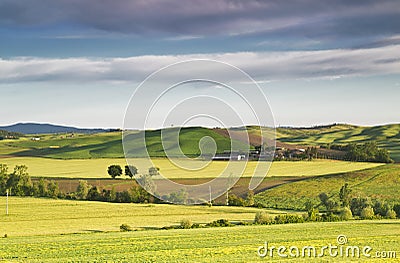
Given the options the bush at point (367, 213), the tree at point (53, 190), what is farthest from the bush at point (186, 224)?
the tree at point (53, 190)

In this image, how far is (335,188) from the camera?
84562 mm

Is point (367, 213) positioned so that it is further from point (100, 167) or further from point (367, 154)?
point (367, 154)

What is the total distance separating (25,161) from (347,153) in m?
67.0

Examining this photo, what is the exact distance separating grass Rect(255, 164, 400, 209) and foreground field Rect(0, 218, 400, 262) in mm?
33155

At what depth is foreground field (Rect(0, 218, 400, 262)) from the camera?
2819cm

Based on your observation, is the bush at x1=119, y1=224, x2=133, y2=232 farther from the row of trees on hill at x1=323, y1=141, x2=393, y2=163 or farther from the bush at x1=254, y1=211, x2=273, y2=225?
the row of trees on hill at x1=323, y1=141, x2=393, y2=163

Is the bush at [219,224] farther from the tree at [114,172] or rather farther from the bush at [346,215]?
the tree at [114,172]

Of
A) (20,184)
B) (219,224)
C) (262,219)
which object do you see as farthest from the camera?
(20,184)

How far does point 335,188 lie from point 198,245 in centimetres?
5450

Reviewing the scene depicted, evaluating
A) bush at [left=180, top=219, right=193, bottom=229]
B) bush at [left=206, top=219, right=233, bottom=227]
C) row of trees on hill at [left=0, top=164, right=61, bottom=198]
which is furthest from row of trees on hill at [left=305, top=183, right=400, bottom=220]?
row of trees on hill at [left=0, top=164, right=61, bottom=198]

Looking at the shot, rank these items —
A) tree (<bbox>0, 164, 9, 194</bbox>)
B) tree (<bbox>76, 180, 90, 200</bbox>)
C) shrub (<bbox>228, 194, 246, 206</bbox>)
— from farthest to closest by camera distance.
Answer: tree (<bbox>0, 164, 9, 194</bbox>), tree (<bbox>76, 180, 90, 200</bbox>), shrub (<bbox>228, 194, 246, 206</bbox>)
